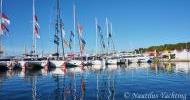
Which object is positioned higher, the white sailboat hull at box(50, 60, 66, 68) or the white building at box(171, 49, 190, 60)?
the white building at box(171, 49, 190, 60)

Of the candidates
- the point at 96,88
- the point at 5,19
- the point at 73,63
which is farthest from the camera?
the point at 73,63

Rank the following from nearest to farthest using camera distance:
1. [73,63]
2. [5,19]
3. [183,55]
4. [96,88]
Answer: [96,88] → [5,19] → [73,63] → [183,55]

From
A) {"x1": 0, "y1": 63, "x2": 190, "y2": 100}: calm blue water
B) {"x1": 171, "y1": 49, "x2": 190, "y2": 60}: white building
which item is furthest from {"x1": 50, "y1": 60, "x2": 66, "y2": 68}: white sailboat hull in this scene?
{"x1": 171, "y1": 49, "x2": 190, "y2": 60}: white building

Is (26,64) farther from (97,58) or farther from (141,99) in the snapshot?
(141,99)

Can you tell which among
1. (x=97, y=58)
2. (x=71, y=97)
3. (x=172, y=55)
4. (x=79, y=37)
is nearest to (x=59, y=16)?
(x=79, y=37)

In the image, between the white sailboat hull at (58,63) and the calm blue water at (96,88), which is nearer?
the calm blue water at (96,88)

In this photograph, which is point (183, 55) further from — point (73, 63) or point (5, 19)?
point (5, 19)

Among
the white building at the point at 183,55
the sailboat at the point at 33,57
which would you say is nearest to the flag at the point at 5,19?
the sailboat at the point at 33,57

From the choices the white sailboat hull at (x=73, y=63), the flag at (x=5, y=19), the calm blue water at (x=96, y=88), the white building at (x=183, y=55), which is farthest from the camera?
the white building at (x=183, y=55)

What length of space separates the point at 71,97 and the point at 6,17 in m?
51.3

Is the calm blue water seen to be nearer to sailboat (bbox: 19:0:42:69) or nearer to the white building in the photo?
sailboat (bbox: 19:0:42:69)

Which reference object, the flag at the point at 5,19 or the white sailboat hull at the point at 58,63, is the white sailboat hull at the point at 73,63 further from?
the flag at the point at 5,19

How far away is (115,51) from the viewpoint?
137750 mm

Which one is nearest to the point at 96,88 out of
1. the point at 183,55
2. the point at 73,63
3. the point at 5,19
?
the point at 5,19
